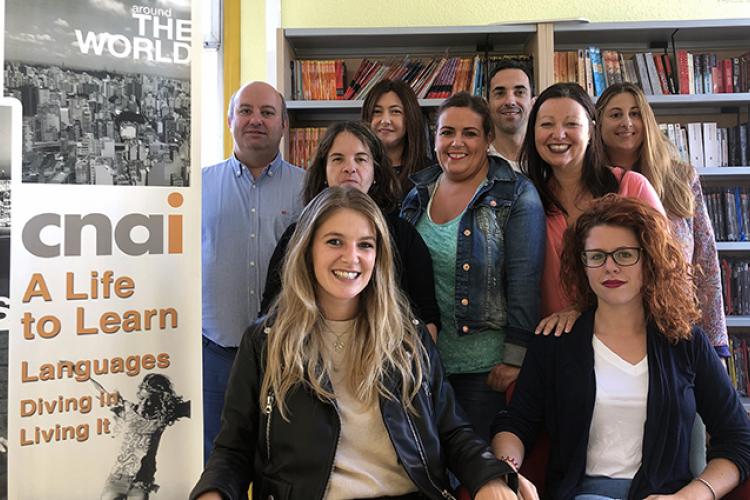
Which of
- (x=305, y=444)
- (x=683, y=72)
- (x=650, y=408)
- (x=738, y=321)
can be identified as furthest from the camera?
(x=683, y=72)

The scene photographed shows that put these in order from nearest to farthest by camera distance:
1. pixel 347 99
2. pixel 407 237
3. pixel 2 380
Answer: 1. pixel 2 380
2. pixel 407 237
3. pixel 347 99

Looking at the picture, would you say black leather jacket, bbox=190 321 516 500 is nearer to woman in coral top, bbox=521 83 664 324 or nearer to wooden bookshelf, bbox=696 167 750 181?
woman in coral top, bbox=521 83 664 324

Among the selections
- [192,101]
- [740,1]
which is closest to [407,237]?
[192,101]

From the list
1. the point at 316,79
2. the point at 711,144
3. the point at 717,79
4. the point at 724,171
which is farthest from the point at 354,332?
the point at 717,79

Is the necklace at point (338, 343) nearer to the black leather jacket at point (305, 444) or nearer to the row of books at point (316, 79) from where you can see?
the black leather jacket at point (305, 444)

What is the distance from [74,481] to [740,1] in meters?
4.53

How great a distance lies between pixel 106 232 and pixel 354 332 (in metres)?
0.72

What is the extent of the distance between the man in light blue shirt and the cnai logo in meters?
0.63

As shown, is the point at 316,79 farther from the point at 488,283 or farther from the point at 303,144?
the point at 488,283

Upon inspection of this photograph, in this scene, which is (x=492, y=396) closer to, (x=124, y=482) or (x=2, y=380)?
(x=124, y=482)

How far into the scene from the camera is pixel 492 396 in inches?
82.8

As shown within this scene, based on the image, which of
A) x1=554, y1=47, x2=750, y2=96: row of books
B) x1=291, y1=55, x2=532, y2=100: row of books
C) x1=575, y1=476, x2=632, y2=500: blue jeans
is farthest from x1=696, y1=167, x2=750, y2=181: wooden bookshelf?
x1=575, y1=476, x2=632, y2=500: blue jeans

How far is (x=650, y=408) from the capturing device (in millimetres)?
1742

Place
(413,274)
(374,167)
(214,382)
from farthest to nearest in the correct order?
1. (214,382)
2. (374,167)
3. (413,274)
